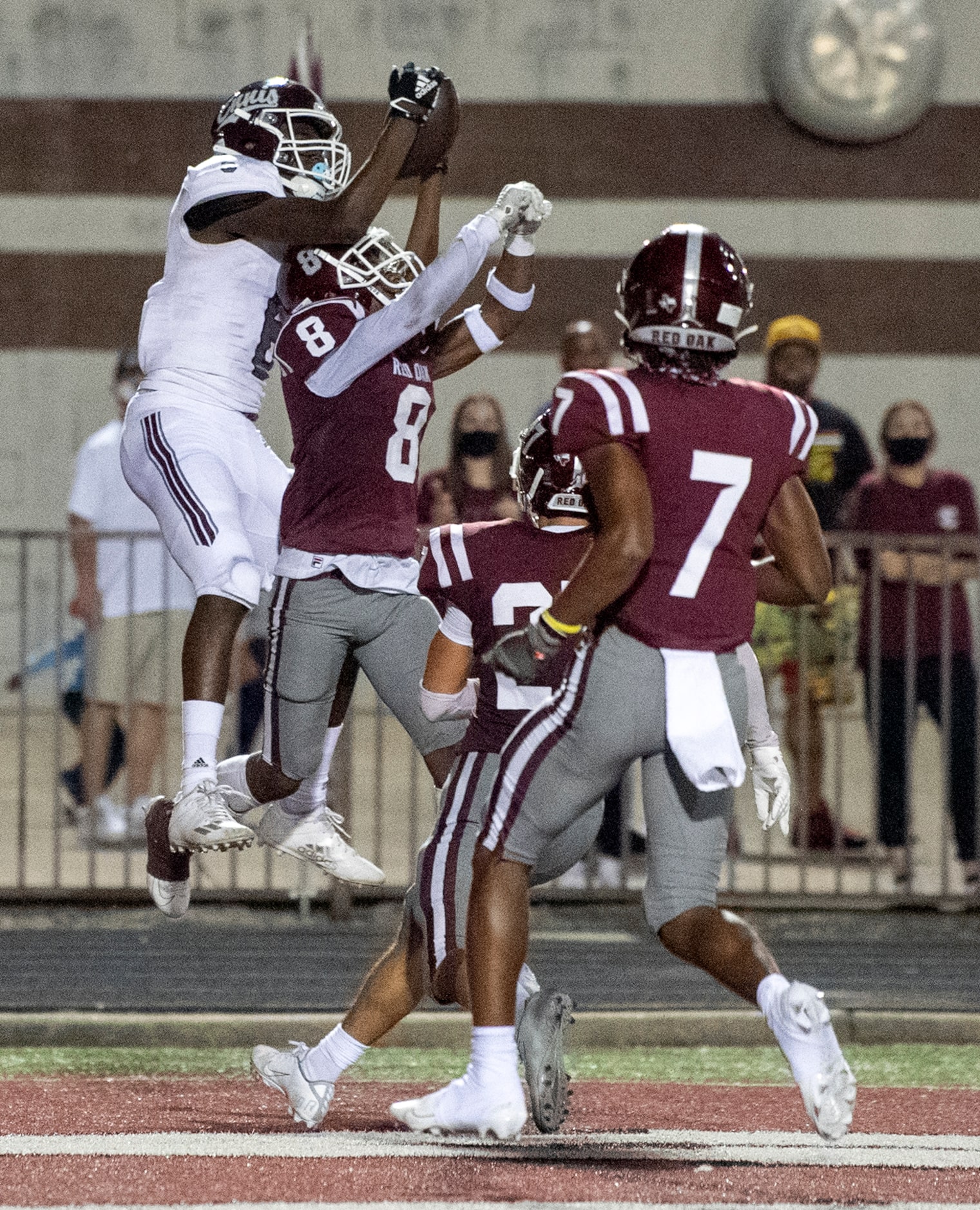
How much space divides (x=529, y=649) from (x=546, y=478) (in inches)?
31.3

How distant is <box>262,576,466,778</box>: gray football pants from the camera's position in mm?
6605

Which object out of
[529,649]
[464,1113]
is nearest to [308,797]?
[464,1113]

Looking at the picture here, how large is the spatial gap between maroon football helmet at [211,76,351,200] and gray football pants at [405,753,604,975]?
5.72 ft

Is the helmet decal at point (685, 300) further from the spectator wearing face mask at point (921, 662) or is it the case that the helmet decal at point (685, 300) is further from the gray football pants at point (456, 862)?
the spectator wearing face mask at point (921, 662)

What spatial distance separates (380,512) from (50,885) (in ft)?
13.6

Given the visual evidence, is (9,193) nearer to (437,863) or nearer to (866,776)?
(866,776)

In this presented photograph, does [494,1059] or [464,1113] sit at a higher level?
[494,1059]

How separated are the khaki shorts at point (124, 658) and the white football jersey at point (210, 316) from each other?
136 inches

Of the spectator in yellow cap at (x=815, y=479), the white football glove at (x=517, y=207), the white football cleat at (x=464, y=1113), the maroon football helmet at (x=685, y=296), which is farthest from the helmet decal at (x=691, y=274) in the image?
the spectator in yellow cap at (x=815, y=479)

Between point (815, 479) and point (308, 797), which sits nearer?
point (308, 797)

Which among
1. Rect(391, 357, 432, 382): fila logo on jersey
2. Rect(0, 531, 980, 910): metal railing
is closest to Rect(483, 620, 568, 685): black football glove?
Rect(391, 357, 432, 382): fila logo on jersey

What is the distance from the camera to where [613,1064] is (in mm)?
7691

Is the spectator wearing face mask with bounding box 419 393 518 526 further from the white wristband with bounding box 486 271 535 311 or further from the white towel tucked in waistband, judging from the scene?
the white towel tucked in waistband

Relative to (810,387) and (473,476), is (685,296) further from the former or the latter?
(810,387)
